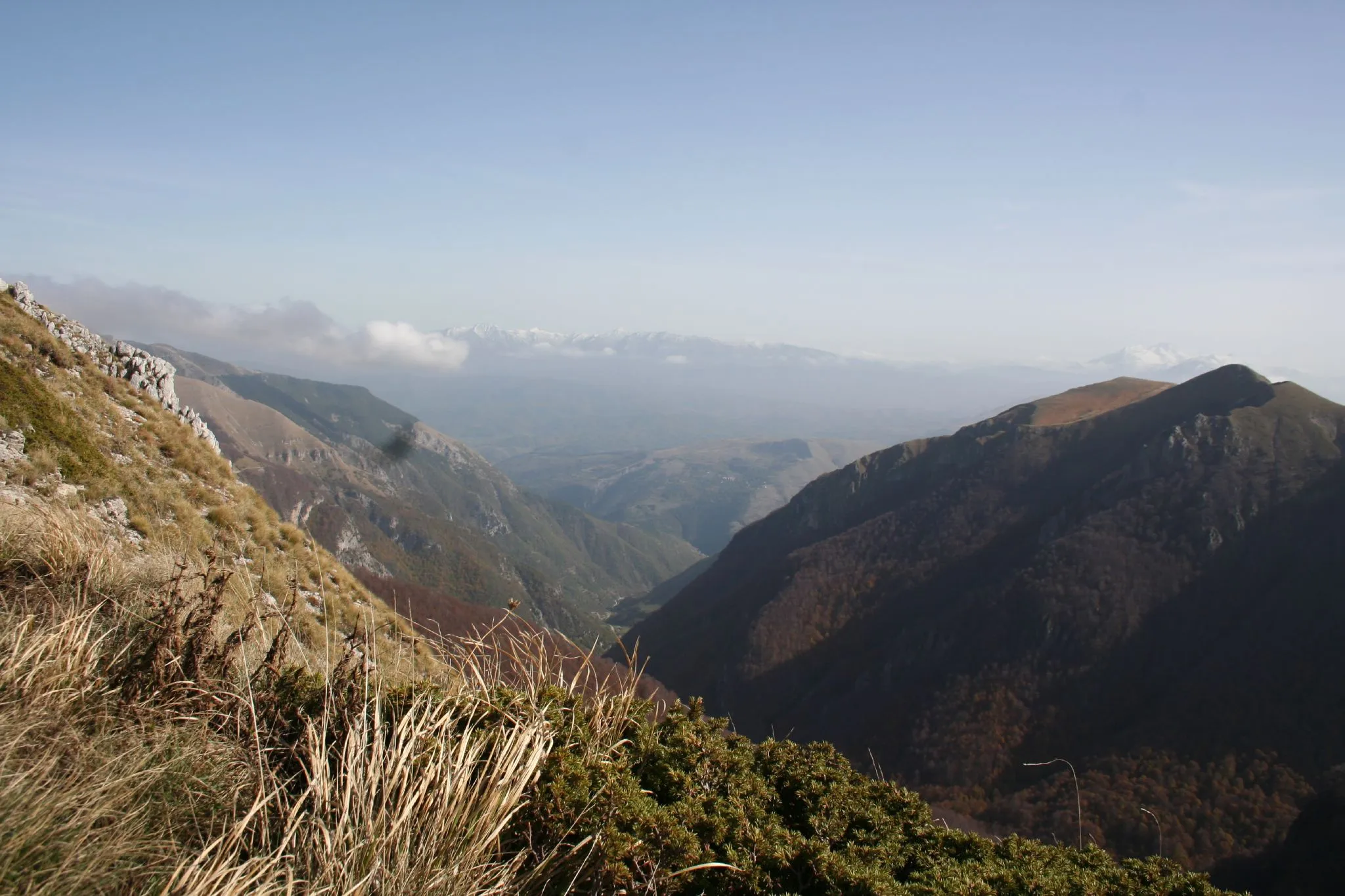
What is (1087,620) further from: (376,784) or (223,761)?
(223,761)

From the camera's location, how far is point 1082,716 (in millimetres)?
90000

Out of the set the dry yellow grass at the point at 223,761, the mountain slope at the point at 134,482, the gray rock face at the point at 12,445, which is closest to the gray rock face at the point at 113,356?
the mountain slope at the point at 134,482

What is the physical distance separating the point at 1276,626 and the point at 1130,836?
44.7 m

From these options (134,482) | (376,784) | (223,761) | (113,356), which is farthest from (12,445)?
(376,784)

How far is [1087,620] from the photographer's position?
10069 centimetres

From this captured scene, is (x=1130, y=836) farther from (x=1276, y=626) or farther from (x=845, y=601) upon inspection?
(x=845, y=601)

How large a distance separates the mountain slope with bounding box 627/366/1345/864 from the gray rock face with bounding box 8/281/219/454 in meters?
64.9

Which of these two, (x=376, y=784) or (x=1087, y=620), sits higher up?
(x=376, y=784)

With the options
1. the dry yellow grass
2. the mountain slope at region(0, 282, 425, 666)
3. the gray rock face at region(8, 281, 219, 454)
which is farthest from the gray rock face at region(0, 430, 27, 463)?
the dry yellow grass

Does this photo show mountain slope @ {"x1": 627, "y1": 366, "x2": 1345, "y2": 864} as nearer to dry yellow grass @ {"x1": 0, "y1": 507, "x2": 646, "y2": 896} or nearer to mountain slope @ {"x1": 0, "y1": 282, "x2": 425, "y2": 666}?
mountain slope @ {"x1": 0, "y1": 282, "x2": 425, "y2": 666}

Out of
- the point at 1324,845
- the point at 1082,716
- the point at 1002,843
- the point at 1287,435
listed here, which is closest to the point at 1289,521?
the point at 1287,435

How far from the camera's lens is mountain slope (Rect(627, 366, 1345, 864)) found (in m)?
75.4

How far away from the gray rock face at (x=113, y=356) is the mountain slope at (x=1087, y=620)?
6487 centimetres

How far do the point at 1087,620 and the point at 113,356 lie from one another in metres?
112
